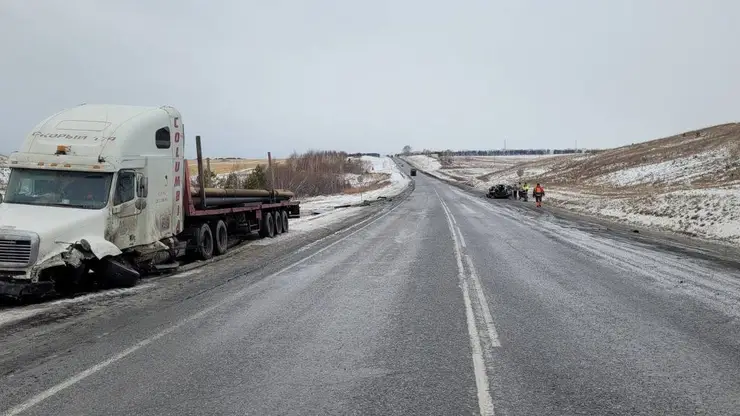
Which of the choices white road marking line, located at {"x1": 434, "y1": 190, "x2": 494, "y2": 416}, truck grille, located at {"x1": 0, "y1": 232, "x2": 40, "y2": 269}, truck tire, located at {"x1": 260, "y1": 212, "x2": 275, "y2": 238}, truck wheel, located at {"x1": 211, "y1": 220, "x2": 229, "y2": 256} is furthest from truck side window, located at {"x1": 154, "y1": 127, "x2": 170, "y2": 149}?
truck tire, located at {"x1": 260, "y1": 212, "x2": 275, "y2": 238}

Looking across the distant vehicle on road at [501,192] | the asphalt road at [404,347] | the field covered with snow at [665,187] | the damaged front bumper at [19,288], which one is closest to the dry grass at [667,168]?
the field covered with snow at [665,187]

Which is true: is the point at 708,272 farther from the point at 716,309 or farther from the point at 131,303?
the point at 131,303

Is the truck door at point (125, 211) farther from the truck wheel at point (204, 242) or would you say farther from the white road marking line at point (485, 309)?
the white road marking line at point (485, 309)

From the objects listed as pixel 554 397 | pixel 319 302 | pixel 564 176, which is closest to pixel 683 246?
pixel 319 302

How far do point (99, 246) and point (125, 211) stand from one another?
46.5 inches

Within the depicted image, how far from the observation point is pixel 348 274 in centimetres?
1058

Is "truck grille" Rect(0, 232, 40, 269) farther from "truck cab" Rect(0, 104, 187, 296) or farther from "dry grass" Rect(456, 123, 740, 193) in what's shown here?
"dry grass" Rect(456, 123, 740, 193)

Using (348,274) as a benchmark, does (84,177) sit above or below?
above

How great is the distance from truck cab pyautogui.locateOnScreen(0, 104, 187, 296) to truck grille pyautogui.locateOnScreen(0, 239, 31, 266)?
1 cm

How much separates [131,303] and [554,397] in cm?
658

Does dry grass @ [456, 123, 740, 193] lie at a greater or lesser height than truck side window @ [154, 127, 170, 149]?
lesser

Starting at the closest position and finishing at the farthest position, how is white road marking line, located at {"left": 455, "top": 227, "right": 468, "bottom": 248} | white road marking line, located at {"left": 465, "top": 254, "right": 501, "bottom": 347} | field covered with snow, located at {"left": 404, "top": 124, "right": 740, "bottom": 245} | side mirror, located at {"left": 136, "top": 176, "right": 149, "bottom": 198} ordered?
1. white road marking line, located at {"left": 465, "top": 254, "right": 501, "bottom": 347}
2. side mirror, located at {"left": 136, "top": 176, "right": 149, "bottom": 198}
3. white road marking line, located at {"left": 455, "top": 227, "right": 468, "bottom": 248}
4. field covered with snow, located at {"left": 404, "top": 124, "right": 740, "bottom": 245}

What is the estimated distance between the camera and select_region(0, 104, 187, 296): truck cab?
817 centimetres

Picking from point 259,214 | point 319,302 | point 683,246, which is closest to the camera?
point 319,302
